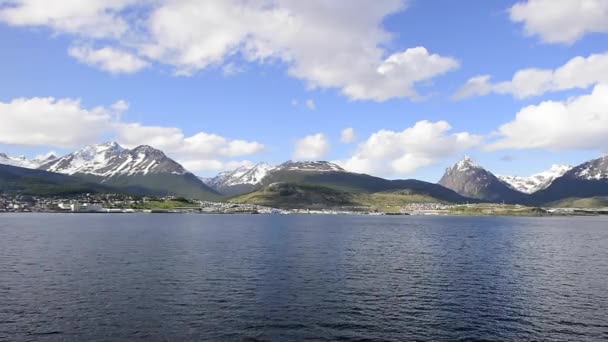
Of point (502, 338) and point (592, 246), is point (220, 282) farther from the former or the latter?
point (592, 246)

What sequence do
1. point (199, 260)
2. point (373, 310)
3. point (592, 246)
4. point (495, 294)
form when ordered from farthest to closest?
point (592, 246) → point (199, 260) → point (495, 294) → point (373, 310)

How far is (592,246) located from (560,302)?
100 m

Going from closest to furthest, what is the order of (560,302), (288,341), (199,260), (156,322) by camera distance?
(288,341)
(156,322)
(560,302)
(199,260)

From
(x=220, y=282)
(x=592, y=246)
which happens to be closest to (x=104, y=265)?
(x=220, y=282)

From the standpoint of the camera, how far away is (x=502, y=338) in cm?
5088

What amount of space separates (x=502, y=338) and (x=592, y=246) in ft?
401

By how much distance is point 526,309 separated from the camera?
63.0 metres

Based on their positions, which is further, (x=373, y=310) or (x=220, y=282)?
(x=220, y=282)

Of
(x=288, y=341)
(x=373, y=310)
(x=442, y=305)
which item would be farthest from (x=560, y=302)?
(x=288, y=341)

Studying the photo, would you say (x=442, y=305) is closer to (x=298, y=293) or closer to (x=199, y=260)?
(x=298, y=293)

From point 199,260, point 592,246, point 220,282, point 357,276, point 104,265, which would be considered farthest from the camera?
point 592,246

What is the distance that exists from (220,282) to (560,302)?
51.9 m

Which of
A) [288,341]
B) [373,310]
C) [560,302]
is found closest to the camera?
[288,341]

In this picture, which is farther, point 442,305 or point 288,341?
point 442,305
